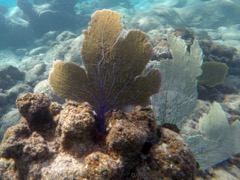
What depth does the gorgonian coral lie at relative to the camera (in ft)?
7.31

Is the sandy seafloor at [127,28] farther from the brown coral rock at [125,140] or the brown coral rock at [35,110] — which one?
the brown coral rock at [35,110]

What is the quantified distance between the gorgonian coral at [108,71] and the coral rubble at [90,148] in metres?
0.17

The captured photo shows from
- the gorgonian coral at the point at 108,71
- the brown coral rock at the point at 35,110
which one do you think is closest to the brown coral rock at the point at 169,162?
the gorgonian coral at the point at 108,71

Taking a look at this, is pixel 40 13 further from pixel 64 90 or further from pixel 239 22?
pixel 64 90


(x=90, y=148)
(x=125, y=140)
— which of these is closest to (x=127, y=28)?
(x=90, y=148)

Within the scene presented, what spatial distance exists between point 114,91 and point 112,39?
0.58 metres

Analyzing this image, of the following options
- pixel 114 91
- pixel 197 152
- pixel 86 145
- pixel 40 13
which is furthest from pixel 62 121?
pixel 40 13

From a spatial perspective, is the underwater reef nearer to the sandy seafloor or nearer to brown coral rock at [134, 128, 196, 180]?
brown coral rock at [134, 128, 196, 180]

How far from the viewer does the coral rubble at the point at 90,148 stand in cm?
188

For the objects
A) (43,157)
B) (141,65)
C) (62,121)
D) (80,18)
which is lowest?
(80,18)

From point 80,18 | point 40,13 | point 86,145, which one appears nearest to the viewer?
point 86,145

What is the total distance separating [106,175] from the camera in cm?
175

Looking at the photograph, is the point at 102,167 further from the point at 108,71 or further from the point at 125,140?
the point at 108,71

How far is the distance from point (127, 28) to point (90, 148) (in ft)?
40.2
